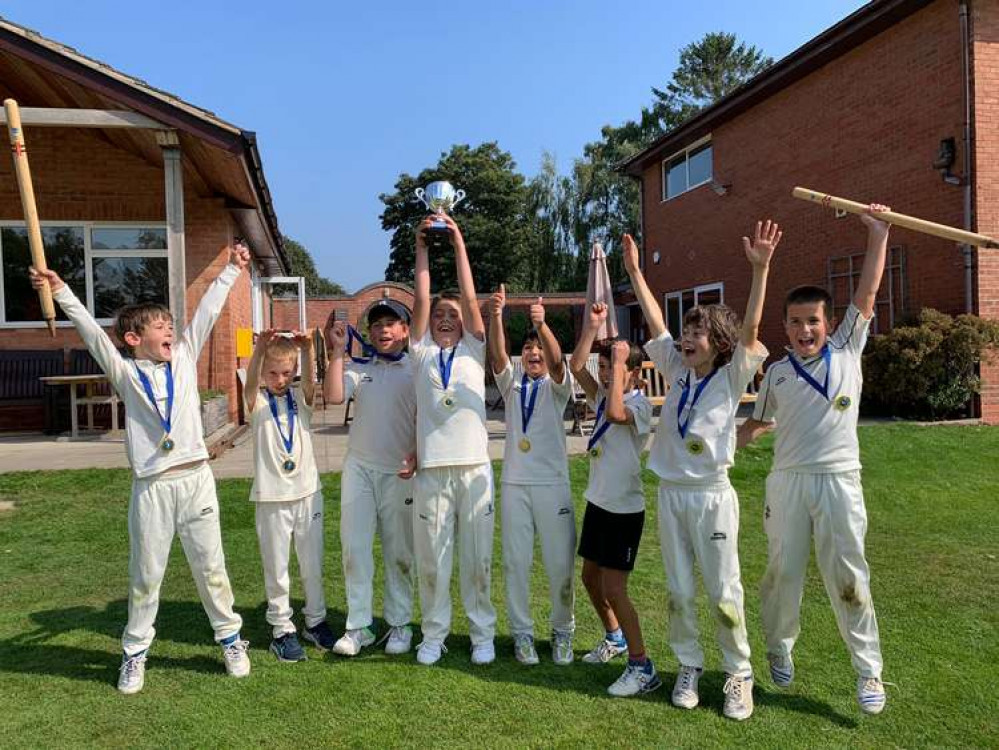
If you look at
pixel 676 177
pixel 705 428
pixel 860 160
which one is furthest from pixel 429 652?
pixel 676 177

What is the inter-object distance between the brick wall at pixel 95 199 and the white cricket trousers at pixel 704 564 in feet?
32.8

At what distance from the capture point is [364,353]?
401 cm

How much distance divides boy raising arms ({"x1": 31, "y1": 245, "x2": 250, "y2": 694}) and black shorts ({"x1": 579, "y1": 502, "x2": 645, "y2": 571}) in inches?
70.2

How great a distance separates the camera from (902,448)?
28.0 ft

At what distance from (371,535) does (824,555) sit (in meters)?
2.19

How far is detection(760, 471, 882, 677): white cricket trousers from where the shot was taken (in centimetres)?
316

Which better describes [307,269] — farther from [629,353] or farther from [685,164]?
[629,353]

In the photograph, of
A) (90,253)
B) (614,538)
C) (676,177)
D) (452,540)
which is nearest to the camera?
(614,538)

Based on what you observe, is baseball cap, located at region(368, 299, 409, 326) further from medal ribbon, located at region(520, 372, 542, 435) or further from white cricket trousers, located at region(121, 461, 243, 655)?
white cricket trousers, located at region(121, 461, 243, 655)

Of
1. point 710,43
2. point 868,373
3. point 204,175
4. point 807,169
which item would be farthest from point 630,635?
point 710,43

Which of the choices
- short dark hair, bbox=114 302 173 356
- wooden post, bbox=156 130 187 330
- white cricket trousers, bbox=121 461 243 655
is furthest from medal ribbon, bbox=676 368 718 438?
wooden post, bbox=156 130 187 330

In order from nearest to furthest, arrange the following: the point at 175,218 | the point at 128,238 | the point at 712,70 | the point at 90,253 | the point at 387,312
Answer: the point at 387,312 < the point at 175,218 < the point at 90,253 < the point at 128,238 < the point at 712,70

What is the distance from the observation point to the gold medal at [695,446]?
3.20 metres

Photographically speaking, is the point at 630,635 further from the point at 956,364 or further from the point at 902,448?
the point at 956,364
